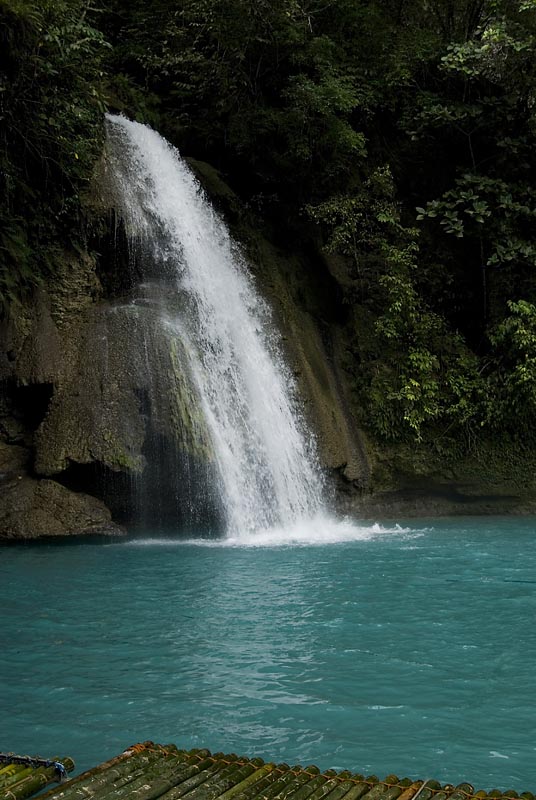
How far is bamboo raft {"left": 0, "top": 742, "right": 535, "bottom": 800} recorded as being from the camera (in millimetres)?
2814

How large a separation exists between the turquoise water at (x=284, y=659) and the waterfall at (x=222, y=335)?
204 cm

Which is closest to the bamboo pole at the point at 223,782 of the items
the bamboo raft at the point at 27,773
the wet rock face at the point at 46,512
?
the bamboo raft at the point at 27,773

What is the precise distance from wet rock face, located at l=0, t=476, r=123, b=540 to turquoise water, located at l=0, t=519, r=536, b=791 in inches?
31.8

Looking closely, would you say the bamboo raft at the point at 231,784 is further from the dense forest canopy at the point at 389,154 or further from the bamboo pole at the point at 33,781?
the dense forest canopy at the point at 389,154

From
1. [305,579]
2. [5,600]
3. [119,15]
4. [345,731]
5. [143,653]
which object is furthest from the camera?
[119,15]

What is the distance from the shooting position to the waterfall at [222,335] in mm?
10148

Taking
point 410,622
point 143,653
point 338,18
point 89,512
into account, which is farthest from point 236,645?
point 338,18

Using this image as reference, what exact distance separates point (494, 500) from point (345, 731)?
29.8 ft

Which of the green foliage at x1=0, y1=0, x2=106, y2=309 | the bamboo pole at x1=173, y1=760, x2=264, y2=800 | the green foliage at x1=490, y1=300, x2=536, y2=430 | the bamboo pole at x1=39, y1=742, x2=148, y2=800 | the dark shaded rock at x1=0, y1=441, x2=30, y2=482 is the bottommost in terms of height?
the bamboo pole at x1=173, y1=760, x2=264, y2=800

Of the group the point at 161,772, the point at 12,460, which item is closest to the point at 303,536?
the point at 12,460

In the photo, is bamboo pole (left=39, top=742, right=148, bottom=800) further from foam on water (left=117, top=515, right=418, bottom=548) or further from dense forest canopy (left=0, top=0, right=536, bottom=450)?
dense forest canopy (left=0, top=0, right=536, bottom=450)

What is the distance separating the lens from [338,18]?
14.5m

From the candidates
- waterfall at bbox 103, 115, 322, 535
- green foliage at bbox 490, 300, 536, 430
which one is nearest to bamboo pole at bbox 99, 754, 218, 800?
waterfall at bbox 103, 115, 322, 535

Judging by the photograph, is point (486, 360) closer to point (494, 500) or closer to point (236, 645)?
point (494, 500)
